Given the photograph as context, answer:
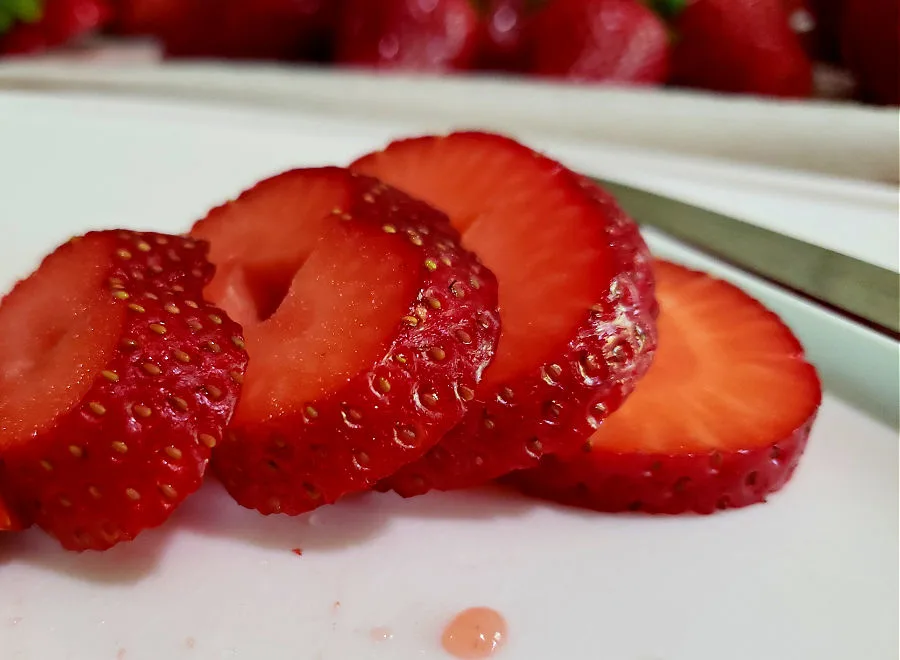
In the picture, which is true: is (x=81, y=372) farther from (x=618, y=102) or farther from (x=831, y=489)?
(x=618, y=102)

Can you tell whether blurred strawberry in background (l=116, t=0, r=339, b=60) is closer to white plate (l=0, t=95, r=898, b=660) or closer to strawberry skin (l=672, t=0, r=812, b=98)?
strawberry skin (l=672, t=0, r=812, b=98)

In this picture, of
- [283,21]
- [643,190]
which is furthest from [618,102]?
[283,21]

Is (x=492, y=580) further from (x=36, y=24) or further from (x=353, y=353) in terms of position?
(x=36, y=24)

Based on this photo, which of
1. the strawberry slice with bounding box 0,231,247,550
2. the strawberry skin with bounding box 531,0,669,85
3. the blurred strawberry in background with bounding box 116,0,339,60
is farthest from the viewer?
the blurred strawberry in background with bounding box 116,0,339,60

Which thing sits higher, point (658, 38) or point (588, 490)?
point (658, 38)

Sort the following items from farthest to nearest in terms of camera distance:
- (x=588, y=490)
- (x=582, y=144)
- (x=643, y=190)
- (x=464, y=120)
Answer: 1. (x=464, y=120)
2. (x=582, y=144)
3. (x=643, y=190)
4. (x=588, y=490)

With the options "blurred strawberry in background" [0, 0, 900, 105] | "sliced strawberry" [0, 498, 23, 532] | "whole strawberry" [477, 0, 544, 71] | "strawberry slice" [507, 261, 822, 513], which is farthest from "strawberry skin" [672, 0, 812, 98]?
"sliced strawberry" [0, 498, 23, 532]

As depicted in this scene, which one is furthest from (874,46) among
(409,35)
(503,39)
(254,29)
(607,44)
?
(254,29)
